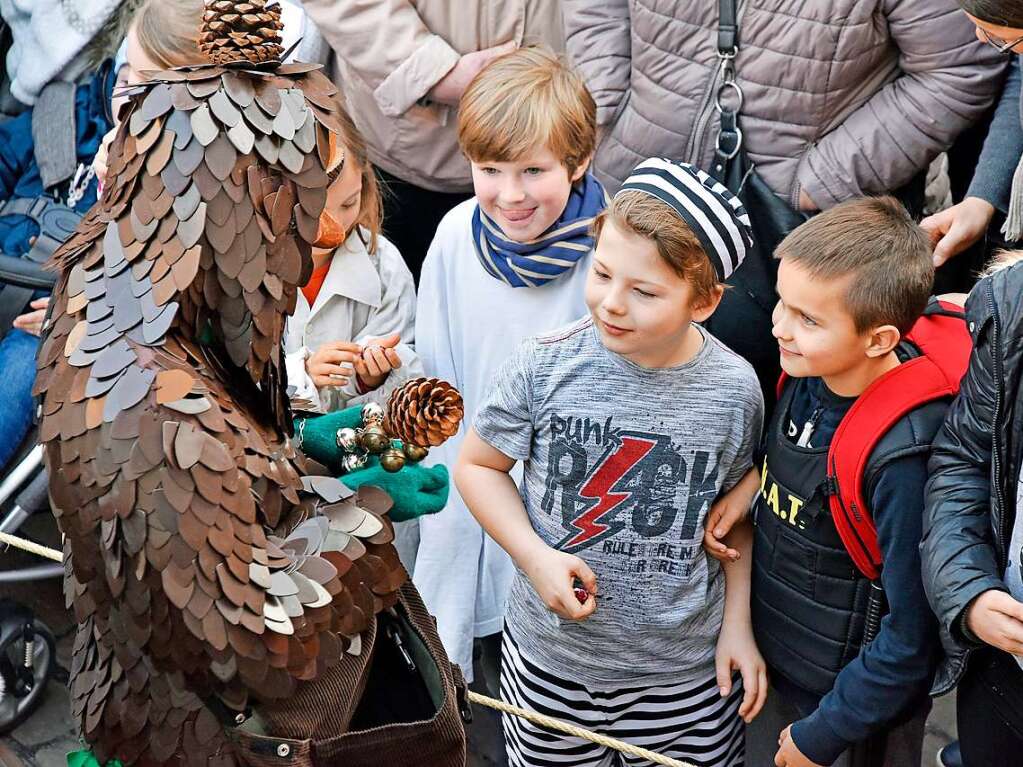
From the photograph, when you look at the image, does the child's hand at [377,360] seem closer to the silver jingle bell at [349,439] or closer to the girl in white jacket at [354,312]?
the girl in white jacket at [354,312]

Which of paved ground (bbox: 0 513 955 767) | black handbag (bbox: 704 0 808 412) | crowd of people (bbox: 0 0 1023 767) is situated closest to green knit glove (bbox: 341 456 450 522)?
crowd of people (bbox: 0 0 1023 767)

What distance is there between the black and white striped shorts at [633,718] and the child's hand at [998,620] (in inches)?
20.6

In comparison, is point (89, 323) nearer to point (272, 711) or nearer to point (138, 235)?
point (138, 235)

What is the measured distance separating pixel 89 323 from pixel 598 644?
1.05m

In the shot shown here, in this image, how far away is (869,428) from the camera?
182 centimetres

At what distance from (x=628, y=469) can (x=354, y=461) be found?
0.53m

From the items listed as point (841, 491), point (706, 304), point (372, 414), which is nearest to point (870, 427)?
point (841, 491)

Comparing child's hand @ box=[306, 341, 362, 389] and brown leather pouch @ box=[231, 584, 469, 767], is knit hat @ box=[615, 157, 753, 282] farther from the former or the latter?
brown leather pouch @ box=[231, 584, 469, 767]

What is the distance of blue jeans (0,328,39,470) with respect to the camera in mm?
2824

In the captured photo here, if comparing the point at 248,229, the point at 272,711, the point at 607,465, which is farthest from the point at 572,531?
the point at 248,229

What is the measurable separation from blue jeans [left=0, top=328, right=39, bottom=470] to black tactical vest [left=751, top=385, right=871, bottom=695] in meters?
1.71

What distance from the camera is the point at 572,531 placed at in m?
1.99

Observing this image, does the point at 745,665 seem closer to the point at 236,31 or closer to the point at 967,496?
the point at 967,496

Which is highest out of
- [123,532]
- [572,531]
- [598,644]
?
[123,532]
